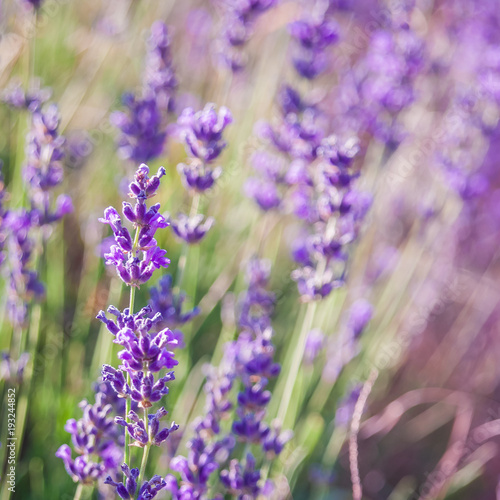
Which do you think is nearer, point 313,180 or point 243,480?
point 243,480

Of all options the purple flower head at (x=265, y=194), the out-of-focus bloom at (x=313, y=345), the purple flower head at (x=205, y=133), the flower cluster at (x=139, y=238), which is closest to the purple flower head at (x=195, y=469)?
the flower cluster at (x=139, y=238)

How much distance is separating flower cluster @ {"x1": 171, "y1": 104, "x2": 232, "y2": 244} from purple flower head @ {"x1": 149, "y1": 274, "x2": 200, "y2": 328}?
0.58ft

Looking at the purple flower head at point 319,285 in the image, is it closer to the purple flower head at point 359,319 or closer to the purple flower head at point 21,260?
the purple flower head at point 359,319

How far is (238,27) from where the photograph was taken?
2.62 m

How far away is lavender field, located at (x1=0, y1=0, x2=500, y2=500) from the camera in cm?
167

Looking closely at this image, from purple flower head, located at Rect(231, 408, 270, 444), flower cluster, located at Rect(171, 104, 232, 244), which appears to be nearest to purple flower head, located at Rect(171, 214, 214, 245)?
flower cluster, located at Rect(171, 104, 232, 244)

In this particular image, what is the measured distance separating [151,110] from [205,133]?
Answer: 591 millimetres

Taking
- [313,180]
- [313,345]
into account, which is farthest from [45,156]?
[313,345]

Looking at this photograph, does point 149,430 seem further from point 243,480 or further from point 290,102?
point 290,102

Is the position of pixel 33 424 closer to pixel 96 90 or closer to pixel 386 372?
pixel 386 372

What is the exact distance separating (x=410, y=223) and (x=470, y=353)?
1.06 meters

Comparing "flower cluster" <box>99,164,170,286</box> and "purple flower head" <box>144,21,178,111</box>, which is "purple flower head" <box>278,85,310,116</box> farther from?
"flower cluster" <box>99,164,170,286</box>

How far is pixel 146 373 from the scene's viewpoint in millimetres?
1160

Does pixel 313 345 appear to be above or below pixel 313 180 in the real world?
below
